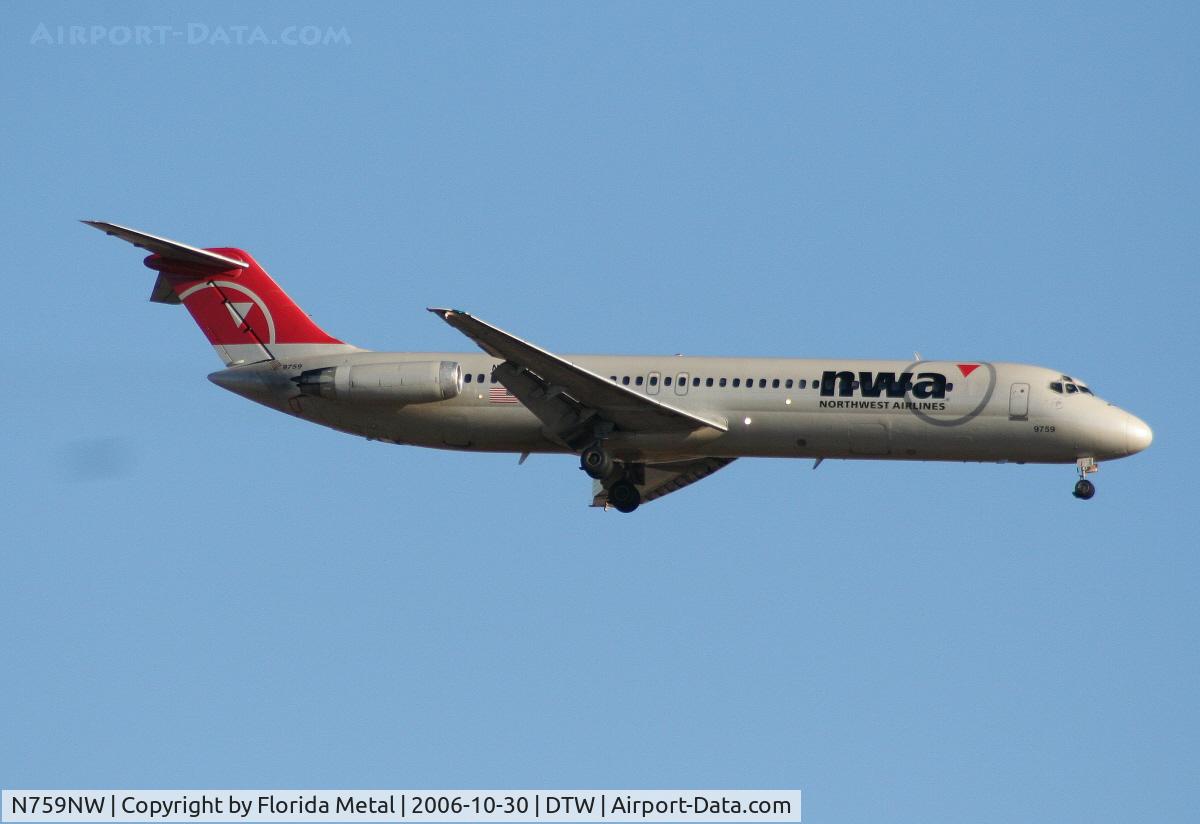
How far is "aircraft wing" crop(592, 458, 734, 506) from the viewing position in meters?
45.3

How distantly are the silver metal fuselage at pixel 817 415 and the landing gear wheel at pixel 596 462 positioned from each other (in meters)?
0.46

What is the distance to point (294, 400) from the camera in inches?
1720

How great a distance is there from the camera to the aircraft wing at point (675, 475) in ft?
149

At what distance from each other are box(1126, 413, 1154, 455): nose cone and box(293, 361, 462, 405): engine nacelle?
46.4 feet

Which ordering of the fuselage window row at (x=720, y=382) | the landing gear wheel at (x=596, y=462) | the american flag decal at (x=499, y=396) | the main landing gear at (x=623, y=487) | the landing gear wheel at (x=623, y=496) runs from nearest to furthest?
the fuselage window row at (x=720, y=382) < the landing gear wheel at (x=596, y=462) < the american flag decal at (x=499, y=396) < the main landing gear at (x=623, y=487) < the landing gear wheel at (x=623, y=496)

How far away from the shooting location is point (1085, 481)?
134ft

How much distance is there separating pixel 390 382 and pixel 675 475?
7.32 metres

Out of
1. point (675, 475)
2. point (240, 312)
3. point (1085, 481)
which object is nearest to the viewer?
point (1085, 481)

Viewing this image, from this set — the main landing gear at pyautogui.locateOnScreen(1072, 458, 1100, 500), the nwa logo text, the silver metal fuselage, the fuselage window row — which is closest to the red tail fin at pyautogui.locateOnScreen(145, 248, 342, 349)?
the silver metal fuselage

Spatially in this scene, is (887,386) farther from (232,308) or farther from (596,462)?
(232,308)

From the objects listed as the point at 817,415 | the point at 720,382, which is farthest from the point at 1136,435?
the point at 720,382

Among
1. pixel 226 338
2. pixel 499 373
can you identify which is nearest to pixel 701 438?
pixel 499 373

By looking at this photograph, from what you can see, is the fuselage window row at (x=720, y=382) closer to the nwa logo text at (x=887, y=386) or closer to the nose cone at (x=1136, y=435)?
the nwa logo text at (x=887, y=386)

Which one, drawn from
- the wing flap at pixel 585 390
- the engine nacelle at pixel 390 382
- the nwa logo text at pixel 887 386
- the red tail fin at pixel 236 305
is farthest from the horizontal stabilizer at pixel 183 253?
the nwa logo text at pixel 887 386
